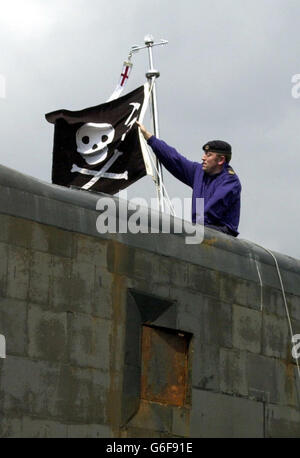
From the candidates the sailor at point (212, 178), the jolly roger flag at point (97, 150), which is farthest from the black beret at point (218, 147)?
the jolly roger flag at point (97, 150)

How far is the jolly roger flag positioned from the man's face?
779 millimetres

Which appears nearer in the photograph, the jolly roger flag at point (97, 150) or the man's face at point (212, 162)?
the jolly roger flag at point (97, 150)

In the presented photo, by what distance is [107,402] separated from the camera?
1424 centimetres

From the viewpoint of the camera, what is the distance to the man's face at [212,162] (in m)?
17.4

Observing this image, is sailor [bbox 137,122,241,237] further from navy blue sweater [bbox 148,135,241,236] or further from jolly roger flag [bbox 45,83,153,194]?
jolly roger flag [bbox 45,83,153,194]

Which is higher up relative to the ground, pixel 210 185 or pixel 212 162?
pixel 212 162

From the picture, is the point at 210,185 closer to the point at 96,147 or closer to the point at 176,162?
the point at 176,162

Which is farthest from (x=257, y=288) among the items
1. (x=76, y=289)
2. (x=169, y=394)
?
(x=76, y=289)

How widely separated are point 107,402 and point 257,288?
10.6 feet

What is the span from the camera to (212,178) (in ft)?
57.1

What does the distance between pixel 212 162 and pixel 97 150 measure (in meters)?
1.55

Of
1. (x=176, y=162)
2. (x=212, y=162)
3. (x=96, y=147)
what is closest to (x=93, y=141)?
(x=96, y=147)

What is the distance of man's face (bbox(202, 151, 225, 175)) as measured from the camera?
57.2 ft

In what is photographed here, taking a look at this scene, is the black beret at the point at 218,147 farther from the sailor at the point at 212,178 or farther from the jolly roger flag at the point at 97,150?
the jolly roger flag at the point at 97,150
